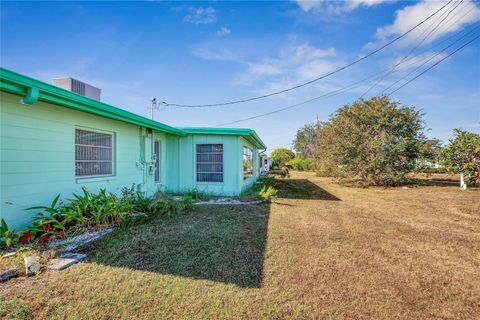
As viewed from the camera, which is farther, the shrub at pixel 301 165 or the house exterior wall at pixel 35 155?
the shrub at pixel 301 165

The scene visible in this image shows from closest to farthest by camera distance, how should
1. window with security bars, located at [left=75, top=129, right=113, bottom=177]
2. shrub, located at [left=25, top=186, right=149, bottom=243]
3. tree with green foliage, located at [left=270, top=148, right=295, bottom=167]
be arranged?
1. shrub, located at [left=25, top=186, right=149, bottom=243]
2. window with security bars, located at [left=75, top=129, right=113, bottom=177]
3. tree with green foliage, located at [left=270, top=148, right=295, bottom=167]

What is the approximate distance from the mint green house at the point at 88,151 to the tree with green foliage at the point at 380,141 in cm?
815

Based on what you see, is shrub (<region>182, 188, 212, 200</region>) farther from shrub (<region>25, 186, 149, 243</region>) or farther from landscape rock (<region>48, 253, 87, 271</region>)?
landscape rock (<region>48, 253, 87, 271</region>)

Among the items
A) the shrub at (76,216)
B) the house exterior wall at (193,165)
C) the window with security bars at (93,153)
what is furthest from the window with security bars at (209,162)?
the shrub at (76,216)

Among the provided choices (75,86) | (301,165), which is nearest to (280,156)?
(301,165)

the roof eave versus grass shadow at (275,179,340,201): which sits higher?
the roof eave

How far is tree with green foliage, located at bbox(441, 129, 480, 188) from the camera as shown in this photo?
1081 cm

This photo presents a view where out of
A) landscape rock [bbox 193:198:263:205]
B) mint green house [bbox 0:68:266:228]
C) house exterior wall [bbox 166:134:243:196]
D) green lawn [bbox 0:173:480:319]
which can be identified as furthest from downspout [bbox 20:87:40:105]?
house exterior wall [bbox 166:134:243:196]

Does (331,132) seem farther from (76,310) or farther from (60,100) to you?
(76,310)

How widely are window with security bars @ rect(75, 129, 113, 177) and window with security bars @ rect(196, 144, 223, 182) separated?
3.41 metres

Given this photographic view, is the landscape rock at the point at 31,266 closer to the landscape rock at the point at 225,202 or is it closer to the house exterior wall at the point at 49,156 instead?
the house exterior wall at the point at 49,156

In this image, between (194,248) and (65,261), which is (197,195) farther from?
(65,261)

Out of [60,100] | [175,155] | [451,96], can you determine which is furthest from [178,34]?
[451,96]

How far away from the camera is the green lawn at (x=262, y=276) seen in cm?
231
